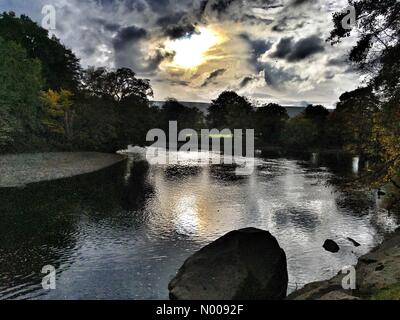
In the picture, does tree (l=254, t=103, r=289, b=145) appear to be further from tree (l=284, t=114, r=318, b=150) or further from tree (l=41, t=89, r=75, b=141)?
tree (l=41, t=89, r=75, b=141)

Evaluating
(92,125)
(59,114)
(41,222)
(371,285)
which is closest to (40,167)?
(59,114)

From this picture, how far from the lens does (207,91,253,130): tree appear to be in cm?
15288

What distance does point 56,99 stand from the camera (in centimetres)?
8125

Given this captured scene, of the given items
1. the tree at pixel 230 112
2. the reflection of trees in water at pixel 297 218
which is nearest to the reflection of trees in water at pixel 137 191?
the reflection of trees in water at pixel 297 218

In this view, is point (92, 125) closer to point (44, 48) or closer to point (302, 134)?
point (44, 48)

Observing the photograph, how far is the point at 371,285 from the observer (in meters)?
13.7

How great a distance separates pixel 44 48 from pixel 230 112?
90.1m

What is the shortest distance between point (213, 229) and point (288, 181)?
28195 mm

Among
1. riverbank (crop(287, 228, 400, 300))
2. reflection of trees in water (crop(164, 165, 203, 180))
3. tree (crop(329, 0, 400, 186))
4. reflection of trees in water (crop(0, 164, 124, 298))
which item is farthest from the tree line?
reflection of trees in water (crop(164, 165, 203, 180))

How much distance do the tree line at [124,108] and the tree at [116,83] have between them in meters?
0.30

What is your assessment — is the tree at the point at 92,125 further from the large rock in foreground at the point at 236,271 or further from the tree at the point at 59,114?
the large rock in foreground at the point at 236,271

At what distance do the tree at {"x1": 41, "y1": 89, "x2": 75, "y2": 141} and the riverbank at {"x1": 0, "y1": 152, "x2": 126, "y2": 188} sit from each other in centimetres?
1233

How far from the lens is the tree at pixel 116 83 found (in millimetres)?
106438
